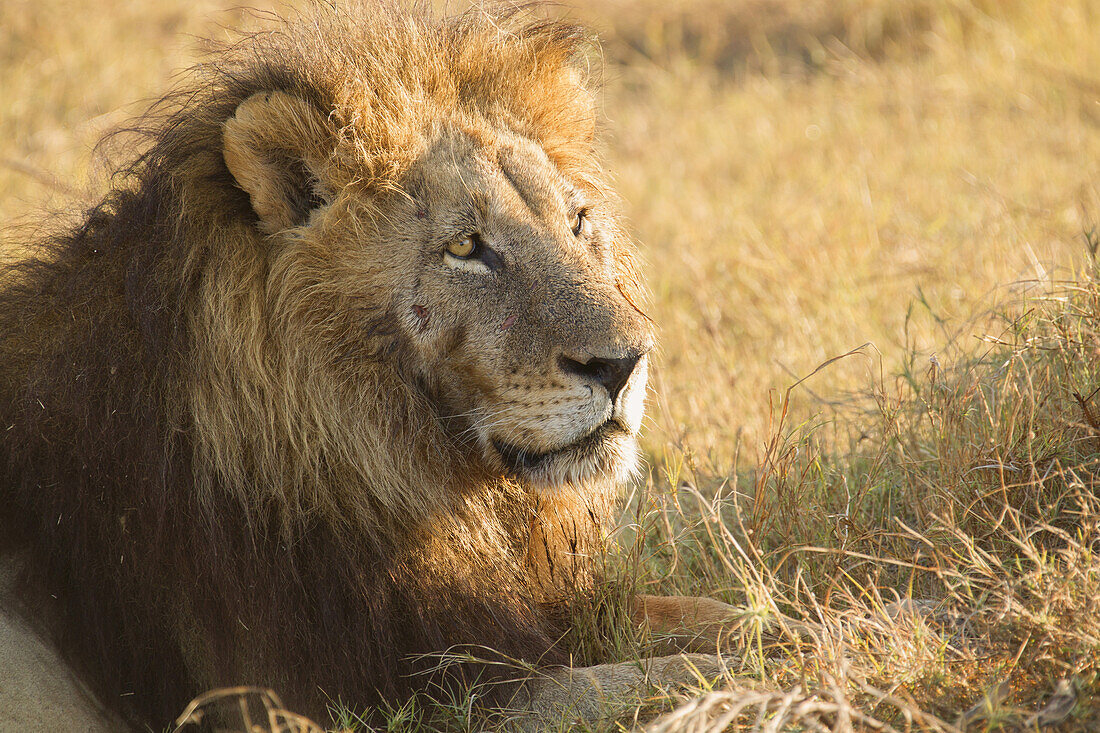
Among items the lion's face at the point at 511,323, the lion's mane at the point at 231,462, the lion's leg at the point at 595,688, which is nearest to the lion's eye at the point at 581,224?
the lion's face at the point at 511,323

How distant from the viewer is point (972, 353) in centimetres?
404

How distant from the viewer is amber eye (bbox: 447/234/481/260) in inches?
113

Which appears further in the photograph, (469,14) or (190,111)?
(469,14)

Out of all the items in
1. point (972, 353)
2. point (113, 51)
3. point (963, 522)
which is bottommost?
point (963, 522)

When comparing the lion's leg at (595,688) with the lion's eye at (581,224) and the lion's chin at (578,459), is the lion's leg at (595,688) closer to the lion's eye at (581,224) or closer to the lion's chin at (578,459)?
the lion's chin at (578,459)

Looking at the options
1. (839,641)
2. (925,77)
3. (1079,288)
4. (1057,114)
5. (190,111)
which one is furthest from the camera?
(925,77)

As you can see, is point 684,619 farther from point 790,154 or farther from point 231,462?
point 790,154

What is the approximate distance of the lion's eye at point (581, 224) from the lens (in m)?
3.13

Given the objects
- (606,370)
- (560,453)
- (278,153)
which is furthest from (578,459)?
(278,153)

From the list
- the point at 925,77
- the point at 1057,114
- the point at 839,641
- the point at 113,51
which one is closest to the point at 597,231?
the point at 839,641

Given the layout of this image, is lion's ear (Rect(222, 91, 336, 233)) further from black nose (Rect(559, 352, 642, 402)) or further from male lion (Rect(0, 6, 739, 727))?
black nose (Rect(559, 352, 642, 402))

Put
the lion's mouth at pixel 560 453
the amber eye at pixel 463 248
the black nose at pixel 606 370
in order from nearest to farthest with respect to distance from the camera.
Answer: the black nose at pixel 606 370, the lion's mouth at pixel 560 453, the amber eye at pixel 463 248

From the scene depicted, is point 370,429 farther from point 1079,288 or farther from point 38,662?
point 1079,288

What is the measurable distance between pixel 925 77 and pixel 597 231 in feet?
24.0
